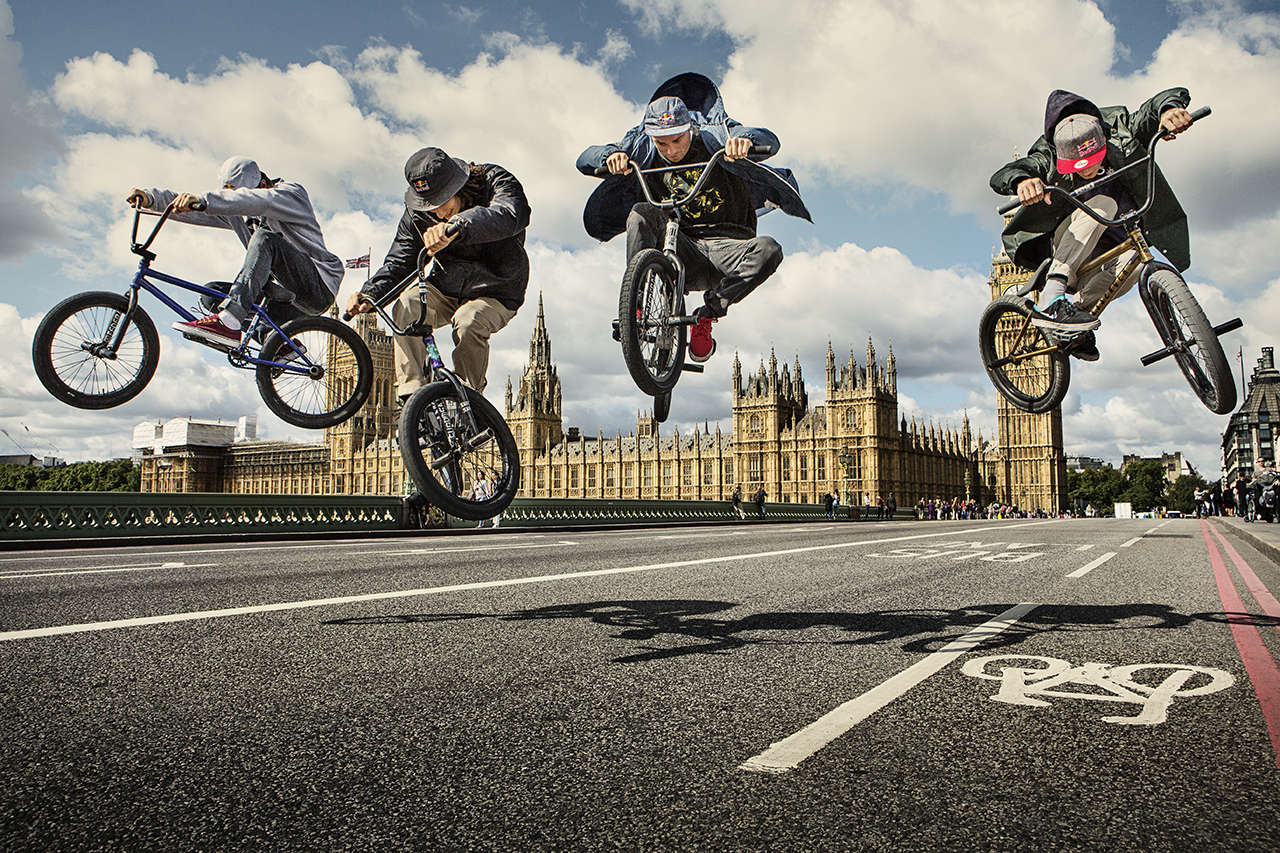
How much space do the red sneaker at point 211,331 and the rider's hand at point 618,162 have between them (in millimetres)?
2202

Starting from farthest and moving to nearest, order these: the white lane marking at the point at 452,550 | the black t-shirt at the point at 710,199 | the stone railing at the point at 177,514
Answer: the stone railing at the point at 177,514
the white lane marking at the point at 452,550
the black t-shirt at the point at 710,199

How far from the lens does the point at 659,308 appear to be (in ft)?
13.4

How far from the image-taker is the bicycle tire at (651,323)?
3625mm

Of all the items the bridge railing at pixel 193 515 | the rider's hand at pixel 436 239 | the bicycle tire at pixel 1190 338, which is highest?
the rider's hand at pixel 436 239

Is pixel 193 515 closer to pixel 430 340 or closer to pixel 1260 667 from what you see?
pixel 430 340

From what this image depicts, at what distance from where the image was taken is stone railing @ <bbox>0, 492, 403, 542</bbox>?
1823 centimetres

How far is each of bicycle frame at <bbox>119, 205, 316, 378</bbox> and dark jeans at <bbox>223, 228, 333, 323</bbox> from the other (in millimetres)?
89

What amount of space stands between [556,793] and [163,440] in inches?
203

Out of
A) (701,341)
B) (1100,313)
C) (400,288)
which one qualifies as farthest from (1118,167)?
(400,288)

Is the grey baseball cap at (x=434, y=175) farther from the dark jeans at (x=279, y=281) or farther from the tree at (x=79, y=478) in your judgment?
the tree at (x=79, y=478)

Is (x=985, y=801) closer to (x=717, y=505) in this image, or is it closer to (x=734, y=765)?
(x=734, y=765)

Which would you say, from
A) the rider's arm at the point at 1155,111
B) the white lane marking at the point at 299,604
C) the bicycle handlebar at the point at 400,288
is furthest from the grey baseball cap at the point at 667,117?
the white lane marking at the point at 299,604

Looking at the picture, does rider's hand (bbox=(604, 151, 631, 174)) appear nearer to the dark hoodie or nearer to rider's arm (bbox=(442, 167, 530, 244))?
rider's arm (bbox=(442, 167, 530, 244))

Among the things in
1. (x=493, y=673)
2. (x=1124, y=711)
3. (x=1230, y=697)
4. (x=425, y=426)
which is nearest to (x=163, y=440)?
(x=493, y=673)
